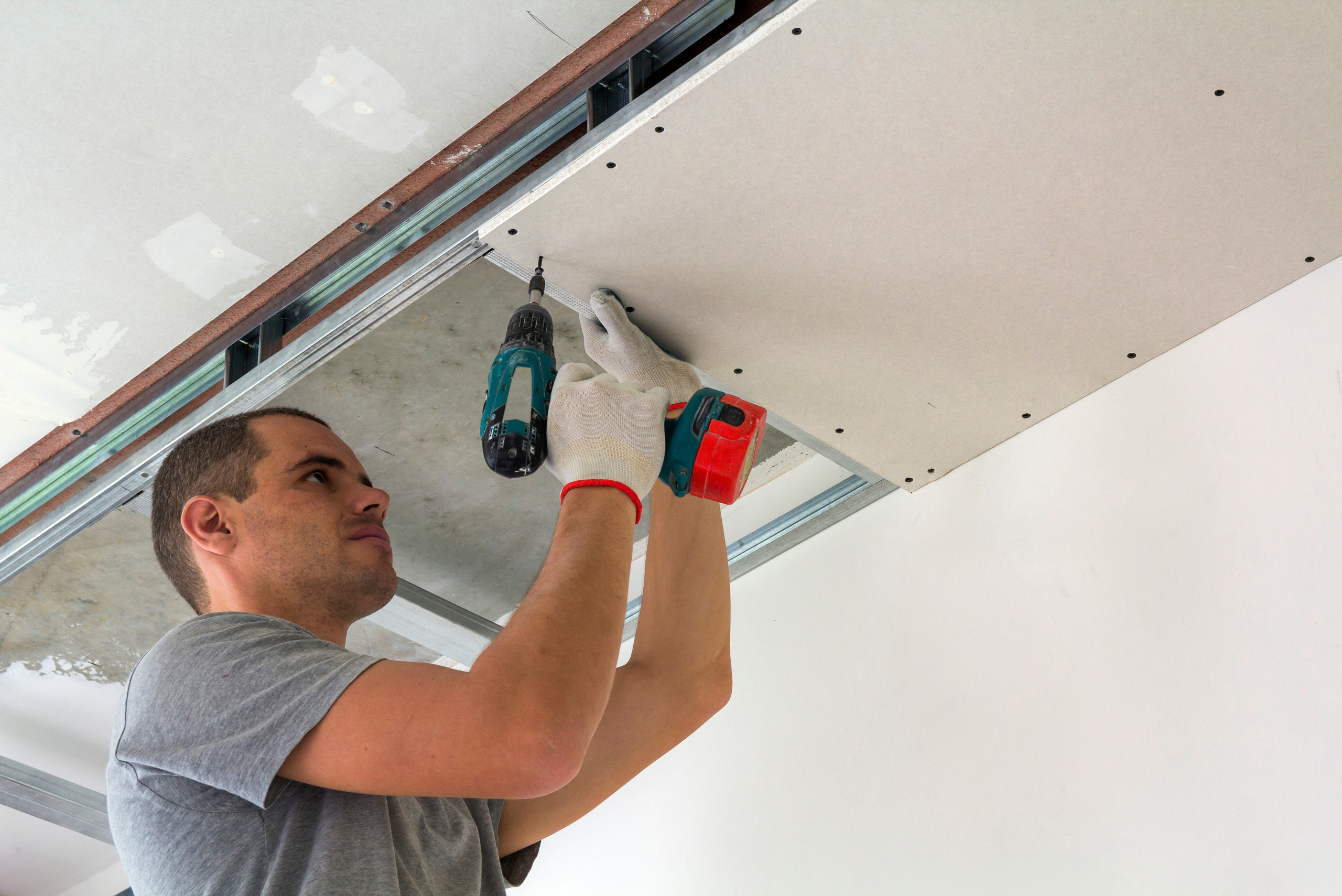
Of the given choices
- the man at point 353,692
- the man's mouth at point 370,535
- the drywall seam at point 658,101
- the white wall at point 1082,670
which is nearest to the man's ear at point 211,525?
the man at point 353,692

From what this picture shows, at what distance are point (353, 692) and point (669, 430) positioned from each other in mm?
624

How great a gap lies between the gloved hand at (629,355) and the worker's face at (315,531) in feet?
1.29

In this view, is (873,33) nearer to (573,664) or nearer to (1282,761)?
(573,664)

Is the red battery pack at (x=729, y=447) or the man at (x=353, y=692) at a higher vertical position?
the red battery pack at (x=729, y=447)

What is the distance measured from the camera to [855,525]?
2172mm

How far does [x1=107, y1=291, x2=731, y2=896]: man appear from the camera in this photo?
1043 mm

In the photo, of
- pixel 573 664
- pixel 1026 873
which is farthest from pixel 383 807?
pixel 1026 873

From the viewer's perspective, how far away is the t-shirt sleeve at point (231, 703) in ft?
3.42

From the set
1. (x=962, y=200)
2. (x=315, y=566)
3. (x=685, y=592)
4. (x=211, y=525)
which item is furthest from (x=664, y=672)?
(x=962, y=200)

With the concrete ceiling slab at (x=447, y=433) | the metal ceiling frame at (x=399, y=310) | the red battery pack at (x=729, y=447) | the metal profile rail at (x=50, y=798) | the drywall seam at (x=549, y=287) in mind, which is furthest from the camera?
the metal profile rail at (x=50, y=798)

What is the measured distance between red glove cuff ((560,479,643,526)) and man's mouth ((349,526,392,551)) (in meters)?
0.25

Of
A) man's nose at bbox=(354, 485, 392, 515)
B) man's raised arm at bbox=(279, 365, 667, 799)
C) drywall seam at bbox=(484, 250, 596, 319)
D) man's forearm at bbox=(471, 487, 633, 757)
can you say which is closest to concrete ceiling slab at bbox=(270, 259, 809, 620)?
drywall seam at bbox=(484, 250, 596, 319)

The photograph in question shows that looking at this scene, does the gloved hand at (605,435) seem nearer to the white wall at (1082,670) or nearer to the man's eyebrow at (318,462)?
the man's eyebrow at (318,462)

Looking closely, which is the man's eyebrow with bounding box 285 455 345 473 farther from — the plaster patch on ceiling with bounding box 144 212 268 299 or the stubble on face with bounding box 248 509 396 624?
the plaster patch on ceiling with bounding box 144 212 268 299
